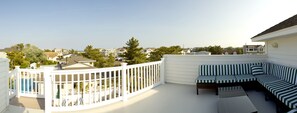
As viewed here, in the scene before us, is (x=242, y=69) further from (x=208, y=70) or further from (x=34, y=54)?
(x=34, y=54)

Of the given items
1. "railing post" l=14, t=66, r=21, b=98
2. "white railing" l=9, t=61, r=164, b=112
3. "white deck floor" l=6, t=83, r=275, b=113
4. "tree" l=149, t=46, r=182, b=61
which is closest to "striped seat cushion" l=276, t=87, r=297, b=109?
"white deck floor" l=6, t=83, r=275, b=113

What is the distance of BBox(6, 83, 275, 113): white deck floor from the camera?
11.4 feet

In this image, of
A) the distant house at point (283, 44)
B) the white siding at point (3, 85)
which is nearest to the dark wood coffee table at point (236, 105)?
the distant house at point (283, 44)

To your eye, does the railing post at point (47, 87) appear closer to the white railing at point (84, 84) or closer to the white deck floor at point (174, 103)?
the white railing at point (84, 84)

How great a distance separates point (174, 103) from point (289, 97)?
2131 millimetres

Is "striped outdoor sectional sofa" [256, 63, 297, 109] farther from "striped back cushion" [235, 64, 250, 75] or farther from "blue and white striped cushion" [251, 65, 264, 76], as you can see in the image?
"striped back cushion" [235, 64, 250, 75]

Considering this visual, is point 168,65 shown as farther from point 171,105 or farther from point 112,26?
point 112,26

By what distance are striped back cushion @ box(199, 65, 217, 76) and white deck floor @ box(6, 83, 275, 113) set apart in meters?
0.58

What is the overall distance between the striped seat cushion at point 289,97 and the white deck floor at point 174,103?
1.83ft

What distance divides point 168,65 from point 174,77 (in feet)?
1.65

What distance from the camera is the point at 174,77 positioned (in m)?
6.39

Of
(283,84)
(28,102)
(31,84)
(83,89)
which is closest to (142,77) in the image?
(83,89)

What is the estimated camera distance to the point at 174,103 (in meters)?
3.99

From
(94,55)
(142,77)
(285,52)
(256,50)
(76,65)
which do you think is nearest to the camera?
(285,52)
